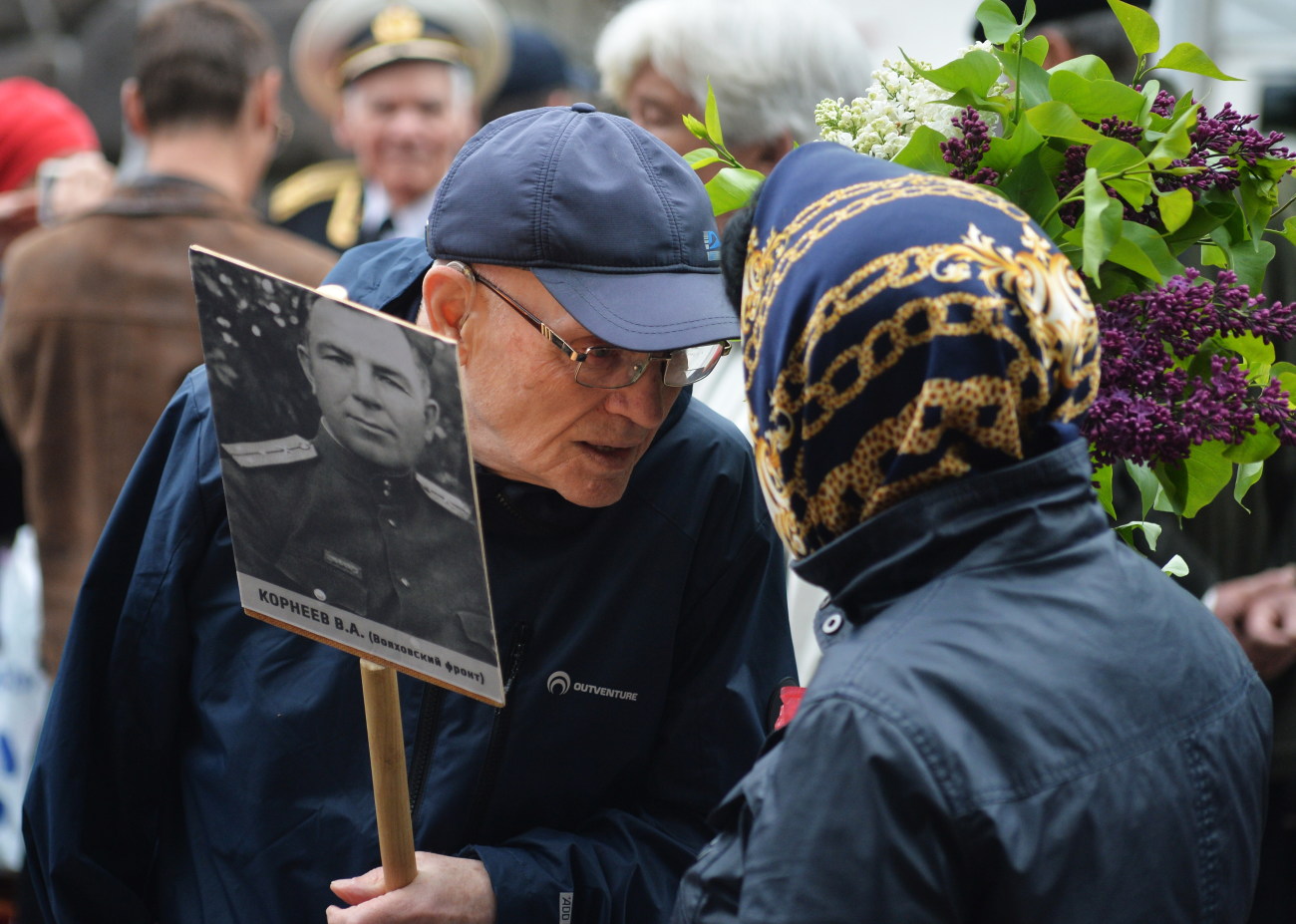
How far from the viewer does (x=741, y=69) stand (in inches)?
97.0

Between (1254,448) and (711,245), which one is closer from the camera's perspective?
(1254,448)

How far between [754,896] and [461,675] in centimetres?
42

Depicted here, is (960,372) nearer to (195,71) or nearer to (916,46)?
(195,71)

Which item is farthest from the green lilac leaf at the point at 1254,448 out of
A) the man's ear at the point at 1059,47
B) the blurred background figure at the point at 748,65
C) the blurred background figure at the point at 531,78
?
the blurred background figure at the point at 531,78

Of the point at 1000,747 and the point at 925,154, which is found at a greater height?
the point at 925,154

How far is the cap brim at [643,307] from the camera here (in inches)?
63.1

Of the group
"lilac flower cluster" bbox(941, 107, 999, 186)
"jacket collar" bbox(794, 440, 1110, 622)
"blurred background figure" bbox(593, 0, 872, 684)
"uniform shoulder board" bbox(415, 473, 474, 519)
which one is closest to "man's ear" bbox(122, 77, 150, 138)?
"blurred background figure" bbox(593, 0, 872, 684)

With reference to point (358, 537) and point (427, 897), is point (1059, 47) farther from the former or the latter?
point (427, 897)

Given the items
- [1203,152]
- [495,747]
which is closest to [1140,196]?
[1203,152]

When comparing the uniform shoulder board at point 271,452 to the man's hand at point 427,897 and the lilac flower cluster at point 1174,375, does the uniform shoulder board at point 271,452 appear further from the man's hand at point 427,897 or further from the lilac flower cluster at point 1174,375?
the lilac flower cluster at point 1174,375

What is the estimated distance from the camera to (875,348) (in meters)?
1.18

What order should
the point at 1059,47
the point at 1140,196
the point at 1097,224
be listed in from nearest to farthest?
the point at 1097,224 < the point at 1140,196 < the point at 1059,47

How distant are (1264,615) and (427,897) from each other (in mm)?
1729

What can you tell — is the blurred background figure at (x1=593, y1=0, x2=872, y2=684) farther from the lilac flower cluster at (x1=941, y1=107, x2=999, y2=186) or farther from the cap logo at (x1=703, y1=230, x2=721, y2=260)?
the lilac flower cluster at (x1=941, y1=107, x2=999, y2=186)
